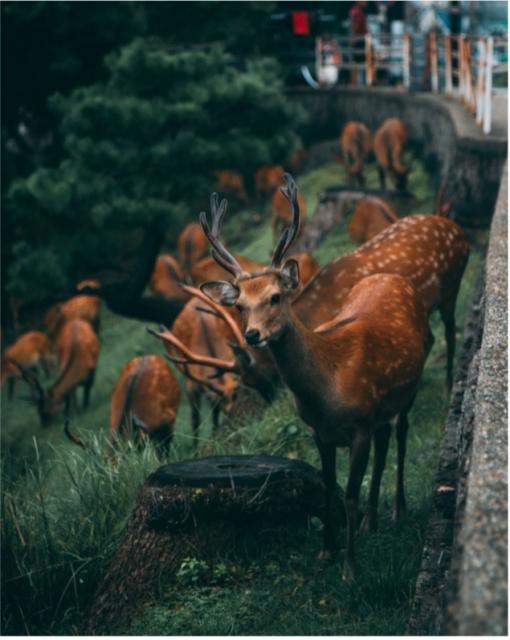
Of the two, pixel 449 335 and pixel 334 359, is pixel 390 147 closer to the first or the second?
pixel 449 335

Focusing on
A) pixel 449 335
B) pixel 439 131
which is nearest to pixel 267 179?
pixel 439 131

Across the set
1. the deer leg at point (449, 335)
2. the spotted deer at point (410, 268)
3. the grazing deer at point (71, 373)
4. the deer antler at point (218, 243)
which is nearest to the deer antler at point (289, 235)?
the deer antler at point (218, 243)

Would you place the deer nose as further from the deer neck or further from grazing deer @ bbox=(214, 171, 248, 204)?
grazing deer @ bbox=(214, 171, 248, 204)

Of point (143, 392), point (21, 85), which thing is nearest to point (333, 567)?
point (143, 392)

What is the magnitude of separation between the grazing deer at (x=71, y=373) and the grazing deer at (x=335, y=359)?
7.46 meters

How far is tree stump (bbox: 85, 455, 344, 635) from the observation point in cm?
602

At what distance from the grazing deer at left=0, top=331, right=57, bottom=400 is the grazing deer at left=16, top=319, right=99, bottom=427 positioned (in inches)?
39.5

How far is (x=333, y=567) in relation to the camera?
588 centimetres

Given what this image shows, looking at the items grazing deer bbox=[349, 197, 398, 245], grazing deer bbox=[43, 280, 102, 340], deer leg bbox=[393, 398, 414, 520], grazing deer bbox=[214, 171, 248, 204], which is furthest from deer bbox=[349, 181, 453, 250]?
grazing deer bbox=[214, 171, 248, 204]

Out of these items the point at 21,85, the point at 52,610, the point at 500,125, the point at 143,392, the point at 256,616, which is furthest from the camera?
the point at 21,85

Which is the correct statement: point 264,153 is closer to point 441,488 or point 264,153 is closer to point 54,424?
point 54,424

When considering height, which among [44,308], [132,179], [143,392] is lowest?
[44,308]

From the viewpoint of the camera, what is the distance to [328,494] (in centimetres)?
591

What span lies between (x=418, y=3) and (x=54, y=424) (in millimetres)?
15184
